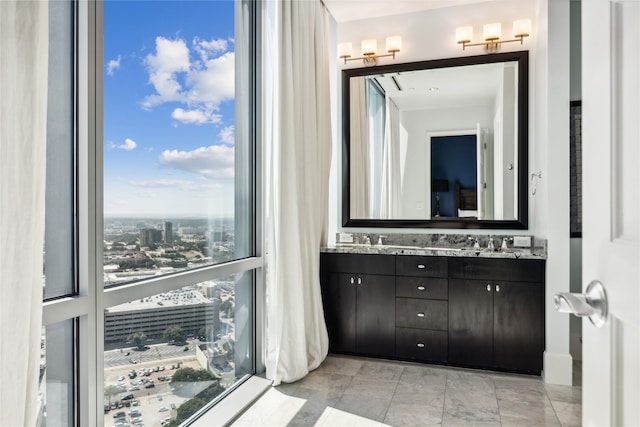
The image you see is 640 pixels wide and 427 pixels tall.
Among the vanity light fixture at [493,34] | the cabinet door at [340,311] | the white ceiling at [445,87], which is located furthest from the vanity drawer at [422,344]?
the vanity light fixture at [493,34]

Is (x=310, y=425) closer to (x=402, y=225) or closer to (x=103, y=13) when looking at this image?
(x=402, y=225)

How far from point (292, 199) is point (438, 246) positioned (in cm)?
134

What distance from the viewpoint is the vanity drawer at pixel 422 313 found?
300 centimetres

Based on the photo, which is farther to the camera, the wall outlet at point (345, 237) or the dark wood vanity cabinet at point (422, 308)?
the wall outlet at point (345, 237)

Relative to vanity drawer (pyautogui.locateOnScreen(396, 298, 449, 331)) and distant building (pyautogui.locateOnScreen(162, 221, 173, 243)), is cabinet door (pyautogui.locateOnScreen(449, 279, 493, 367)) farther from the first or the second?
distant building (pyautogui.locateOnScreen(162, 221, 173, 243))

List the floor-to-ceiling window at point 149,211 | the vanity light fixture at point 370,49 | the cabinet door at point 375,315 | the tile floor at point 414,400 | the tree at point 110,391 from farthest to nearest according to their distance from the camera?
the vanity light fixture at point 370,49
the cabinet door at point 375,315
the tile floor at point 414,400
the tree at point 110,391
the floor-to-ceiling window at point 149,211

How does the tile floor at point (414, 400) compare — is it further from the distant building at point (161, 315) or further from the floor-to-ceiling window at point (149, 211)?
the distant building at point (161, 315)

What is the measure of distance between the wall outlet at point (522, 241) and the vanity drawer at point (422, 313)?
738 millimetres

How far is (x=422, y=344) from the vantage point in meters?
3.04

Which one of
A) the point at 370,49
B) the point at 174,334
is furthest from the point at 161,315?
the point at 370,49

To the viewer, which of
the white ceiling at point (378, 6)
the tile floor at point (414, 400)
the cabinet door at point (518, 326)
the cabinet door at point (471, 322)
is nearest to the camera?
the tile floor at point (414, 400)

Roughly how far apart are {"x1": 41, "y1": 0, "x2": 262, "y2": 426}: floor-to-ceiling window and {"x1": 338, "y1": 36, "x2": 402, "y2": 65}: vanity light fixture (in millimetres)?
1109

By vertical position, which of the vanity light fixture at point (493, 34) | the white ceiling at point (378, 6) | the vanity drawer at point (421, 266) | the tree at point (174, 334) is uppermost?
the white ceiling at point (378, 6)

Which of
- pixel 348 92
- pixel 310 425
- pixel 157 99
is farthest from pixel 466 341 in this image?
pixel 157 99
